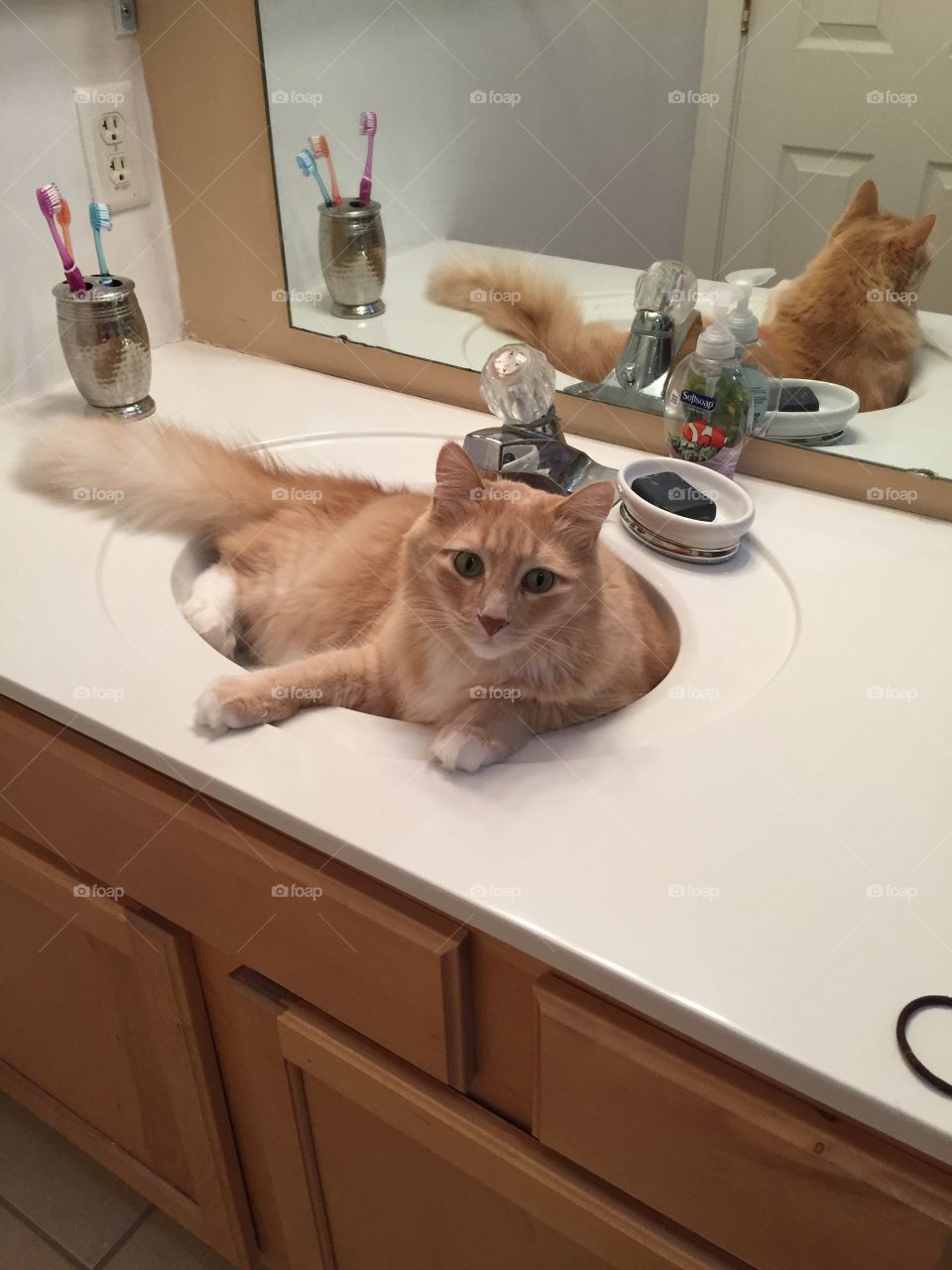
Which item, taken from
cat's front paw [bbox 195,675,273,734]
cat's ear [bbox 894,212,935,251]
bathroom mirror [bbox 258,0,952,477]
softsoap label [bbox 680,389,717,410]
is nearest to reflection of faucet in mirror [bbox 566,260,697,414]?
bathroom mirror [bbox 258,0,952,477]

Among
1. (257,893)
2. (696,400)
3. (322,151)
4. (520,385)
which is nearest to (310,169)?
(322,151)

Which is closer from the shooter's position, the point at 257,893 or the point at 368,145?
the point at 257,893

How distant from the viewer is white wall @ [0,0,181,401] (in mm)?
1226

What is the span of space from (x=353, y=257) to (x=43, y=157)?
16.6 inches

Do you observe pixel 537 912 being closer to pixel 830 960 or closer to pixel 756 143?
pixel 830 960

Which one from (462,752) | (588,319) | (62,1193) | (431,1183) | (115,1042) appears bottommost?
(62,1193)

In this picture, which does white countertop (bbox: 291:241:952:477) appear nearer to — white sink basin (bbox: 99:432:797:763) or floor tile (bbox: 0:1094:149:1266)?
white sink basin (bbox: 99:432:797:763)

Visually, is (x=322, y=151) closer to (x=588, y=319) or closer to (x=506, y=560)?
(x=588, y=319)

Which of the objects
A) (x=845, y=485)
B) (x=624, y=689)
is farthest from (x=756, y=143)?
(x=624, y=689)

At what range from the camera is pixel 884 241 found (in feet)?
3.38

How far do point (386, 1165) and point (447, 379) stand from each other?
98cm

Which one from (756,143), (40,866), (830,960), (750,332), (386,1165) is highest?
(756,143)

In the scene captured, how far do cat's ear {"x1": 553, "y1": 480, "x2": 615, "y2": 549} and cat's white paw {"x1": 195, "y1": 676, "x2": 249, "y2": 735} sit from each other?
31 centimetres

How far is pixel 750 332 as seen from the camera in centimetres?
114
